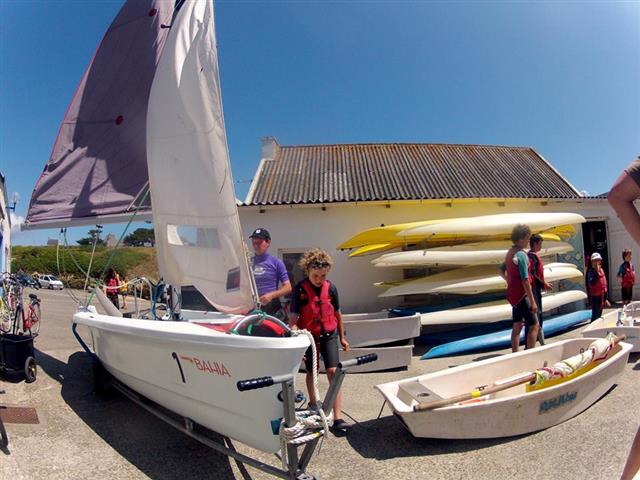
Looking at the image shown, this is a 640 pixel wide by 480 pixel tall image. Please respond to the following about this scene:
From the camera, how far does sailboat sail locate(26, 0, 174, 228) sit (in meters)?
4.63

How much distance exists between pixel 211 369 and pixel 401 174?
9.91 metres

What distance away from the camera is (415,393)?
3.44m

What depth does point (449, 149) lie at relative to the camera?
46.6 feet

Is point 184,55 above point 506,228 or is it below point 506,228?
above

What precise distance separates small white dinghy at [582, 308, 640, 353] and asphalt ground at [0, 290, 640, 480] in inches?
39.6

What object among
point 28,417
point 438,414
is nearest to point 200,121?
point 438,414

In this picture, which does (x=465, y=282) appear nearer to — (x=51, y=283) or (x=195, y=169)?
(x=195, y=169)

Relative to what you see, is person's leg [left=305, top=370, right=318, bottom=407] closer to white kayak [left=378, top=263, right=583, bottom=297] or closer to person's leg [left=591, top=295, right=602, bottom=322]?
white kayak [left=378, top=263, right=583, bottom=297]

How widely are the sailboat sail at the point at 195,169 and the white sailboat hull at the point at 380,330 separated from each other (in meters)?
2.90

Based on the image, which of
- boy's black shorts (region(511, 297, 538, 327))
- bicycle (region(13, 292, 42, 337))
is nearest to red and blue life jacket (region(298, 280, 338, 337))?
boy's black shorts (region(511, 297, 538, 327))

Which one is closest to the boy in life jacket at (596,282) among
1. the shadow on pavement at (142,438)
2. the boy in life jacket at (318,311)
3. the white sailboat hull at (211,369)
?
the boy in life jacket at (318,311)

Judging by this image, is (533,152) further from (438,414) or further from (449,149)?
(438,414)

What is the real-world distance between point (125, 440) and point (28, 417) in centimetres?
117

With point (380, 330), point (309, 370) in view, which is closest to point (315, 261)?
point (309, 370)
